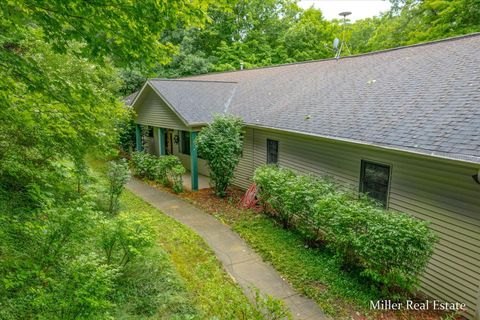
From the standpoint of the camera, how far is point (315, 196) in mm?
6984

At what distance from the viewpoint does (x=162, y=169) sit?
12.5m

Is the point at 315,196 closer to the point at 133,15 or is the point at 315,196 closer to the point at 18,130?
the point at 133,15

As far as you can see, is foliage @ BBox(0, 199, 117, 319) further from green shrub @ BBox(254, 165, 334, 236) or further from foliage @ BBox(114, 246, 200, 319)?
green shrub @ BBox(254, 165, 334, 236)

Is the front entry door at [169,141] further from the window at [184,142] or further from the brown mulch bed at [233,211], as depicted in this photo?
the brown mulch bed at [233,211]

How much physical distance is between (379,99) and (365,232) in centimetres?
414

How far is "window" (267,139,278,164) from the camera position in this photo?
1043 centimetres

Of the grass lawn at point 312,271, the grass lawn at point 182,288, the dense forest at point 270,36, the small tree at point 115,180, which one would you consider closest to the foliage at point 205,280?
the grass lawn at point 182,288

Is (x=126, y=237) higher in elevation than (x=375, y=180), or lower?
lower

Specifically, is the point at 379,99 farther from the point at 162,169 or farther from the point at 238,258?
the point at 162,169

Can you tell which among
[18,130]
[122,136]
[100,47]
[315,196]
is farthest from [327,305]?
[122,136]

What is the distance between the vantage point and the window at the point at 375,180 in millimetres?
6711

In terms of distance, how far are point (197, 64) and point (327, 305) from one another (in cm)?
2290

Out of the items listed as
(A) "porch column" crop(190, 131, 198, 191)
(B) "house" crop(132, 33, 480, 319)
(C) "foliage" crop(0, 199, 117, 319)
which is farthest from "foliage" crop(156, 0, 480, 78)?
(C) "foliage" crop(0, 199, 117, 319)

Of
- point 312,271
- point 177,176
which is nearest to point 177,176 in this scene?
point 177,176
